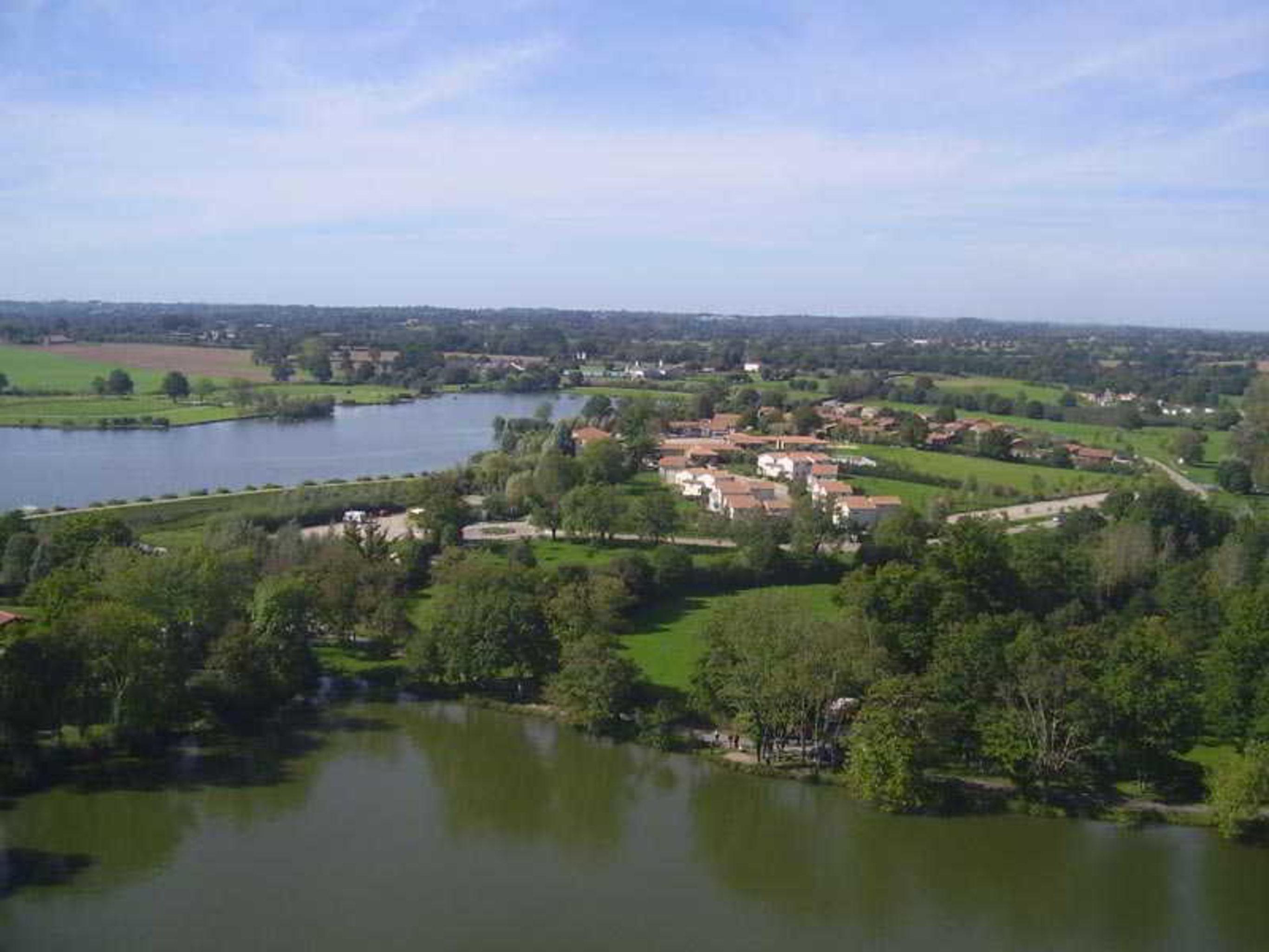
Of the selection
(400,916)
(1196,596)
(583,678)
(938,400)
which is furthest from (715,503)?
(938,400)

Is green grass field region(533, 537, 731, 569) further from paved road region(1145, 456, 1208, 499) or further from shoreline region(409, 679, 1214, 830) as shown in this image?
paved road region(1145, 456, 1208, 499)

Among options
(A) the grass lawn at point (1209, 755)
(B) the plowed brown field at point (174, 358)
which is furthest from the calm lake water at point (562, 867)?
(B) the plowed brown field at point (174, 358)

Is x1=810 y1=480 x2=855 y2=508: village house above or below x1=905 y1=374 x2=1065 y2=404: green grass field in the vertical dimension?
below

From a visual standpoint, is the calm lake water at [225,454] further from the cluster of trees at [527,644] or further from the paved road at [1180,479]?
the paved road at [1180,479]

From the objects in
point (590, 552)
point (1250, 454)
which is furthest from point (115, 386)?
point (1250, 454)

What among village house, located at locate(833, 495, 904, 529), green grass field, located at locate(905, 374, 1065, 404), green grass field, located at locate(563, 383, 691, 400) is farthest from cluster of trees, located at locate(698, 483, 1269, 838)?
green grass field, located at locate(905, 374, 1065, 404)

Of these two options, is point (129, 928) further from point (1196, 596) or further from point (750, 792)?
point (1196, 596)

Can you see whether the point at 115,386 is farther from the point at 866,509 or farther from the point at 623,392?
the point at 866,509
